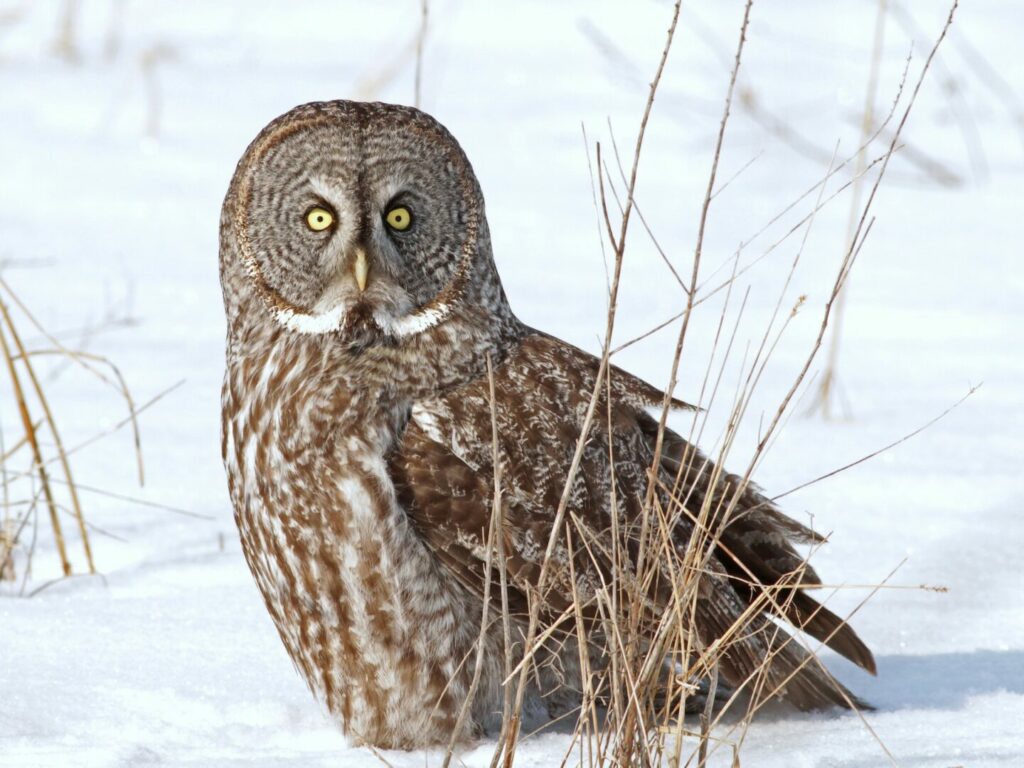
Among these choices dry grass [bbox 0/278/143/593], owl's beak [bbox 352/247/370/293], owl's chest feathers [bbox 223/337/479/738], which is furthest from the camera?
dry grass [bbox 0/278/143/593]

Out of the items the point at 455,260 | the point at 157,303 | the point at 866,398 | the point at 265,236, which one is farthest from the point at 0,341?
the point at 866,398

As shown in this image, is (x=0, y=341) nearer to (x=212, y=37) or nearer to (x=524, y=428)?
(x=524, y=428)

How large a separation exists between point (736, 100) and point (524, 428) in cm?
676

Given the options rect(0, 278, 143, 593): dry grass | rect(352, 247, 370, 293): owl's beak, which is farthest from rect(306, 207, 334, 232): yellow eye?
rect(0, 278, 143, 593): dry grass

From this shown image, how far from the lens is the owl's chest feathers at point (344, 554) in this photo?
11.0ft

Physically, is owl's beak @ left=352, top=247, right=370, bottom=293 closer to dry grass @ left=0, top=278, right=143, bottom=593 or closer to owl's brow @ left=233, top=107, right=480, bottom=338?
owl's brow @ left=233, top=107, right=480, bottom=338

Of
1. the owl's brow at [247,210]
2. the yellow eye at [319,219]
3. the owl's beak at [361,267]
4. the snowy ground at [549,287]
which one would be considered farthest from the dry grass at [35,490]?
the owl's beak at [361,267]

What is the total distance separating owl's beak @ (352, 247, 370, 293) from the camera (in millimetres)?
3461

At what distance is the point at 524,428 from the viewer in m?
3.46

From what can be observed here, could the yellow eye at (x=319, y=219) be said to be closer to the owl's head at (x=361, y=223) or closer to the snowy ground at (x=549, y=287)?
the owl's head at (x=361, y=223)

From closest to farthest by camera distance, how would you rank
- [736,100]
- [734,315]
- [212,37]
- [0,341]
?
[0,341]
[734,315]
[736,100]
[212,37]

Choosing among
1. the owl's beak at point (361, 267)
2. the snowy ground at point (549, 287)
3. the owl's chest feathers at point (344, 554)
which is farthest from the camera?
the snowy ground at point (549, 287)

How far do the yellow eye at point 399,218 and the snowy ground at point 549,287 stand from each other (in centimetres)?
112

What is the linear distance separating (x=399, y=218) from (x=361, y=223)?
117 millimetres
